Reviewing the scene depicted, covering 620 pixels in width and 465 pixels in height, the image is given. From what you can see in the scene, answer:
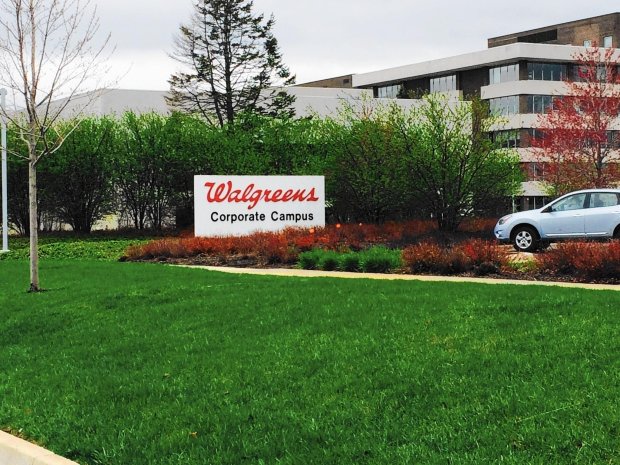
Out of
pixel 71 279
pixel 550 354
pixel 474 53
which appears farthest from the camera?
pixel 474 53

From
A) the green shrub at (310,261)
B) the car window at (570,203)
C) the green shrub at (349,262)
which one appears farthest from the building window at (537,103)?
the green shrub at (349,262)

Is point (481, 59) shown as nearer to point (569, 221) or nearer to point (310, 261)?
point (569, 221)

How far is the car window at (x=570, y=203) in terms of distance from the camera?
19.8m

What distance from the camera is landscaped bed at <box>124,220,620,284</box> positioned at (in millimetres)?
13297

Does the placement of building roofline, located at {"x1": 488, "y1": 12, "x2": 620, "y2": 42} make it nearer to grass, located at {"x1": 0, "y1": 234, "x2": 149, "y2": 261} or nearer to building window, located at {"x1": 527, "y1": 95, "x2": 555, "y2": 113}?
building window, located at {"x1": 527, "y1": 95, "x2": 555, "y2": 113}

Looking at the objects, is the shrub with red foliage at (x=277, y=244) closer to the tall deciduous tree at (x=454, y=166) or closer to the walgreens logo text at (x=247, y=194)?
the walgreens logo text at (x=247, y=194)

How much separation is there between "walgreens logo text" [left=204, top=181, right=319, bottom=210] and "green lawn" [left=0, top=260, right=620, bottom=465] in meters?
12.4

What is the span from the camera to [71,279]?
14867 millimetres

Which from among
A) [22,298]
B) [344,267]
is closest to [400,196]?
[344,267]

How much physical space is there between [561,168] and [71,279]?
24.5 metres

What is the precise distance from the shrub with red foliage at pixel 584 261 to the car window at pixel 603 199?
Result: 616 centimetres

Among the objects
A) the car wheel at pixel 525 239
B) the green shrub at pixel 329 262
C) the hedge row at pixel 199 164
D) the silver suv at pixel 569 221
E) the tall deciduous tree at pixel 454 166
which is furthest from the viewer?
the hedge row at pixel 199 164

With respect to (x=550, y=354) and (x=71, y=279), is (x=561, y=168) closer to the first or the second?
(x=71, y=279)

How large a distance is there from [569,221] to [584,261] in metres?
6.92
